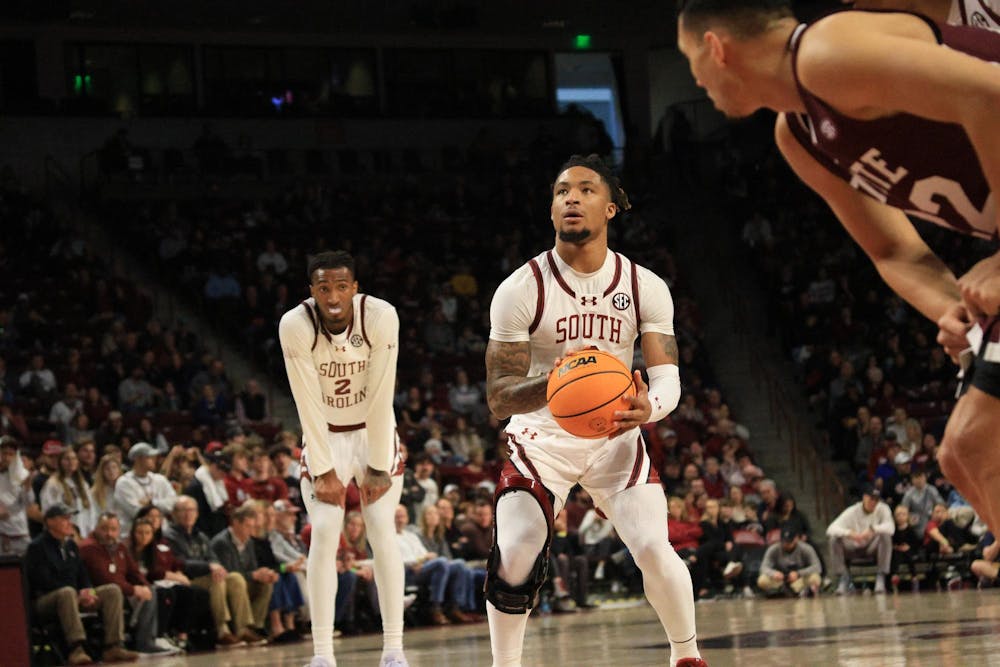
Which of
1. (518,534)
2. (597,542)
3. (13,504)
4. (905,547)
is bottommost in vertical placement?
(905,547)

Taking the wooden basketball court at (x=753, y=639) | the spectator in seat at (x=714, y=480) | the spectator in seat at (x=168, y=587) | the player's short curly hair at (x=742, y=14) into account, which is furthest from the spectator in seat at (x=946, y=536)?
the player's short curly hair at (x=742, y=14)

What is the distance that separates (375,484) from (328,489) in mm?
326

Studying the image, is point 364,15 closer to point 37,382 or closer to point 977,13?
point 37,382

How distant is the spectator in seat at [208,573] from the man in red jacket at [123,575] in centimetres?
59

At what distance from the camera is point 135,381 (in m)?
17.2

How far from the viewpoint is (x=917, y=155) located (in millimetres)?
3227

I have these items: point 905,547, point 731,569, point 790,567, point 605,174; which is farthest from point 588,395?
point 905,547

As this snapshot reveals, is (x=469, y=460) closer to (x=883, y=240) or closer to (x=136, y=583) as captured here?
(x=136, y=583)

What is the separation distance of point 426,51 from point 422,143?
2346 millimetres

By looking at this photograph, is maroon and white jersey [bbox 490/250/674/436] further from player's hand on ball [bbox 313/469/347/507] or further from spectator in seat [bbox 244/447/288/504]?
spectator in seat [bbox 244/447/288/504]

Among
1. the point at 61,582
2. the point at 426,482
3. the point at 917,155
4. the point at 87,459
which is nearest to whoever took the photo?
the point at 917,155

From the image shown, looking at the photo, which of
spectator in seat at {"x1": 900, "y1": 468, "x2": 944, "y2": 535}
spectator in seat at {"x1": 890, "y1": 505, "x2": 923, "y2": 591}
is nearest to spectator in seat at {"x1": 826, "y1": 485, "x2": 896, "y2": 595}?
spectator in seat at {"x1": 890, "y1": 505, "x2": 923, "y2": 591}

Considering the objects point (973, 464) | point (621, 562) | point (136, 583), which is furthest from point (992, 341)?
point (621, 562)

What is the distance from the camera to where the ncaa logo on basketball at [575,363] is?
18.7 ft
